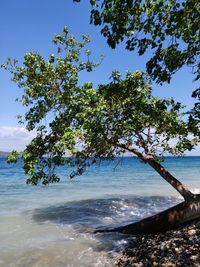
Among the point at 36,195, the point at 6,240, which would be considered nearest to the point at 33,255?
the point at 6,240

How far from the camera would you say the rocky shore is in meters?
9.45

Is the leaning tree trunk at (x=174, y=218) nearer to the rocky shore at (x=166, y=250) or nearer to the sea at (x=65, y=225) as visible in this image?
the rocky shore at (x=166, y=250)

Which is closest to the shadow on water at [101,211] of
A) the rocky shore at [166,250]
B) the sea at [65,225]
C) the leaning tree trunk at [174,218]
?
the sea at [65,225]

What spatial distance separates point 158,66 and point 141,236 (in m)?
7.29

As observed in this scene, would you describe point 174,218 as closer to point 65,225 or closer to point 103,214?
point 65,225

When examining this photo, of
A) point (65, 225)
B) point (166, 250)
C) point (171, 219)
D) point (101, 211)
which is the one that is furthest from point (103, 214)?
point (166, 250)

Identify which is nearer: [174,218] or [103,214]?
[174,218]

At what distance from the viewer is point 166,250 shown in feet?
34.1

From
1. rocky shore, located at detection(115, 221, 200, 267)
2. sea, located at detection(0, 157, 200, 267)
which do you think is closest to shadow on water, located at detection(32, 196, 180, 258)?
sea, located at detection(0, 157, 200, 267)

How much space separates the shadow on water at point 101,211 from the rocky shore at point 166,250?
4512 mm

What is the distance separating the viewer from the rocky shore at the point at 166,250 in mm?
9453

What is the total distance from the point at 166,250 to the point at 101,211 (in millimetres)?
10384

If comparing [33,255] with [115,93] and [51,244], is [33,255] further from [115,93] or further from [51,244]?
[115,93]

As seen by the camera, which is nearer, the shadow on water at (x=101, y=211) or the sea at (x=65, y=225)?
the sea at (x=65, y=225)
